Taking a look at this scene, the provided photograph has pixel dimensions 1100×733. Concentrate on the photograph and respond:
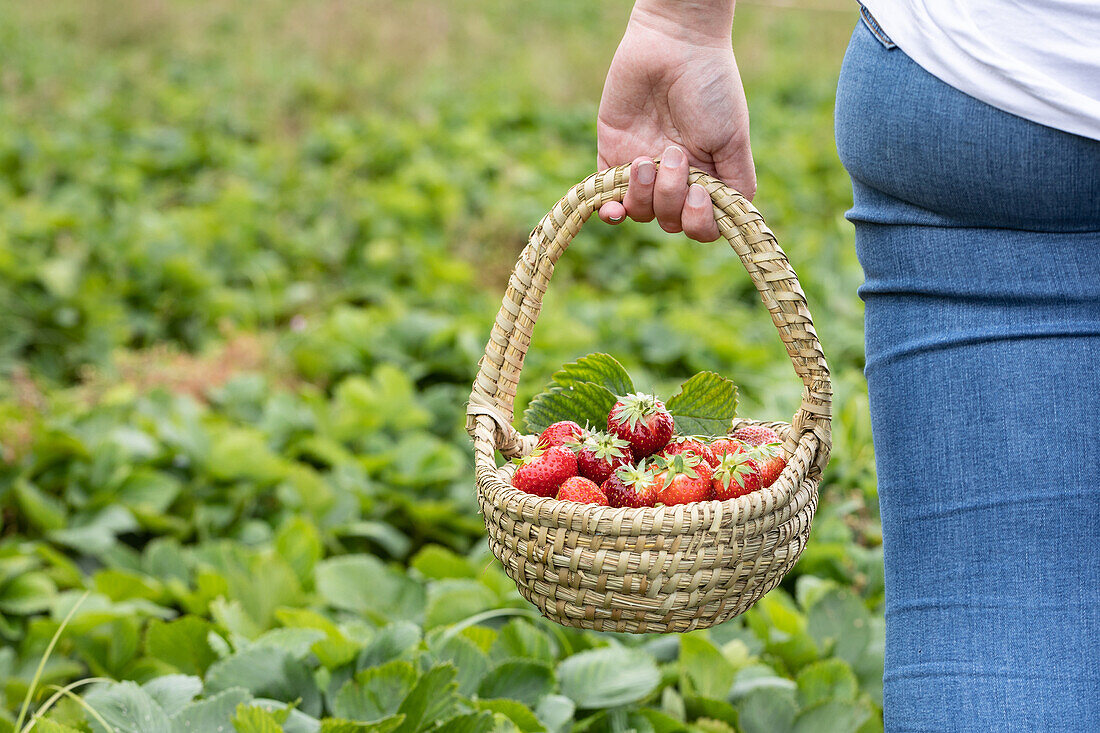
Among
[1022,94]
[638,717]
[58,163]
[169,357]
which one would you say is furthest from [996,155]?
[58,163]

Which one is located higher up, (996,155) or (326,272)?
(996,155)

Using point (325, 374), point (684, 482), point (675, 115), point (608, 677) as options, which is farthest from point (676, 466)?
point (325, 374)

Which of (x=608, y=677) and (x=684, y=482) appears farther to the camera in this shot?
(x=608, y=677)

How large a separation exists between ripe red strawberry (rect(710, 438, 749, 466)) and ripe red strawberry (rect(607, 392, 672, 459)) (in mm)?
59

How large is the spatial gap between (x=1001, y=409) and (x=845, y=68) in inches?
13.5

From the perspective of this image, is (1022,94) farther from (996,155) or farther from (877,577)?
(877,577)

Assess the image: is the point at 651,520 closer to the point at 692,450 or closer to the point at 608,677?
the point at 692,450

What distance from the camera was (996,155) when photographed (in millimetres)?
830

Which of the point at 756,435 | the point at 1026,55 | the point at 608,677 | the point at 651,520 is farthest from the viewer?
the point at 608,677

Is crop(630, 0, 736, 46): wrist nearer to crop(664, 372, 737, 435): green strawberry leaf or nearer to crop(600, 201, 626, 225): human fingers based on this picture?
crop(600, 201, 626, 225): human fingers

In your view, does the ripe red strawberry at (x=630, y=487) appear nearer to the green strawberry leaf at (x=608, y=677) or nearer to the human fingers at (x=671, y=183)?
the human fingers at (x=671, y=183)

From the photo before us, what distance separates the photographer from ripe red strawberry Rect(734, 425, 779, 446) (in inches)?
46.0

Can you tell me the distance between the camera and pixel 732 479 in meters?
1.03

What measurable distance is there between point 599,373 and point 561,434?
0.45 ft
